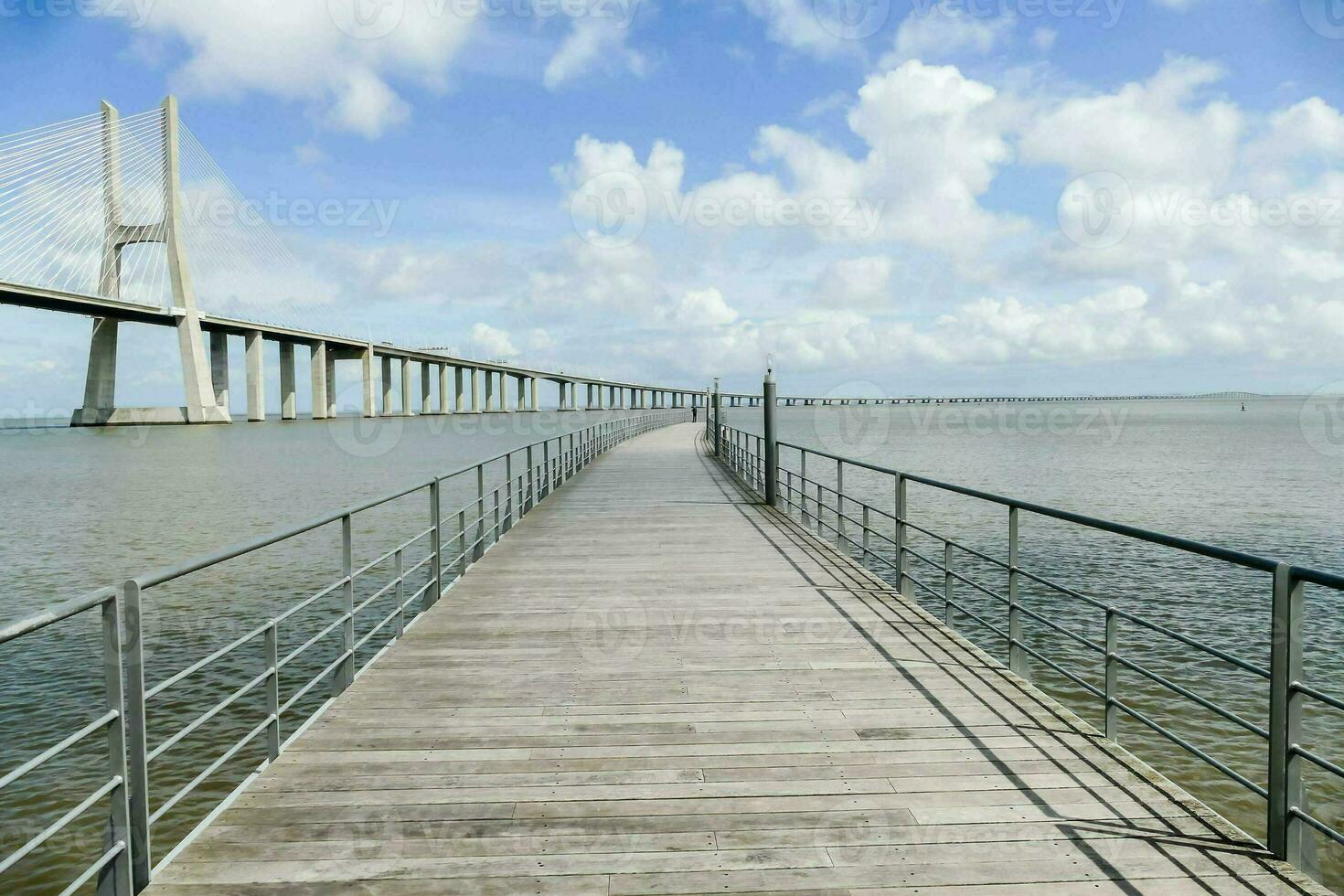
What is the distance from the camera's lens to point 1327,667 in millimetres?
10258

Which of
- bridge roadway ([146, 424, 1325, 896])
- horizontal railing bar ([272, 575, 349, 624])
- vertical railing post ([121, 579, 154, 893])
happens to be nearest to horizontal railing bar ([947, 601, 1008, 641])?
bridge roadway ([146, 424, 1325, 896])

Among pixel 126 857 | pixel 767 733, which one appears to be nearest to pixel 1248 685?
pixel 767 733

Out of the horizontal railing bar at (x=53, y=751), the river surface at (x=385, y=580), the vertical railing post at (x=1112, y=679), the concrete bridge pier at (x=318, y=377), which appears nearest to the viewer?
the horizontal railing bar at (x=53, y=751)

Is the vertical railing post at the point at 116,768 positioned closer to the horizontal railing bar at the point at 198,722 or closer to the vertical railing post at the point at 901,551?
the horizontal railing bar at the point at 198,722

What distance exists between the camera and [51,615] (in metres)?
2.56

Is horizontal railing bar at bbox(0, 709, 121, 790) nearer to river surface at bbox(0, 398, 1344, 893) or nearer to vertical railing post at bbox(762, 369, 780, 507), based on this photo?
river surface at bbox(0, 398, 1344, 893)

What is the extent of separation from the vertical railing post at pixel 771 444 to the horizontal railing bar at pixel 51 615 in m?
11.4

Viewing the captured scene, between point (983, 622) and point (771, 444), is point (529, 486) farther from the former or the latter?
point (983, 622)

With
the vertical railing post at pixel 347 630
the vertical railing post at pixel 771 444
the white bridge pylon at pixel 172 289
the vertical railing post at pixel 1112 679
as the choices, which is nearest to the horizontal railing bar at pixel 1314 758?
the vertical railing post at pixel 1112 679

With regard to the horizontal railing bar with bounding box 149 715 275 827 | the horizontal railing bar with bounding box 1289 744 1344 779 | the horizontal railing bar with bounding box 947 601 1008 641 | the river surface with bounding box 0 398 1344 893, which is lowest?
the river surface with bounding box 0 398 1344 893

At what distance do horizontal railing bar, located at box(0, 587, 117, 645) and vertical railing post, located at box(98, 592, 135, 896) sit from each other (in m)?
0.06

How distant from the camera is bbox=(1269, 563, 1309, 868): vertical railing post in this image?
2930 mm

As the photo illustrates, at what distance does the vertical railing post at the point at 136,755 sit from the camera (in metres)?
2.94

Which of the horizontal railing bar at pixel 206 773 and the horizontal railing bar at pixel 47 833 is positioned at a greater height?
the horizontal railing bar at pixel 47 833
